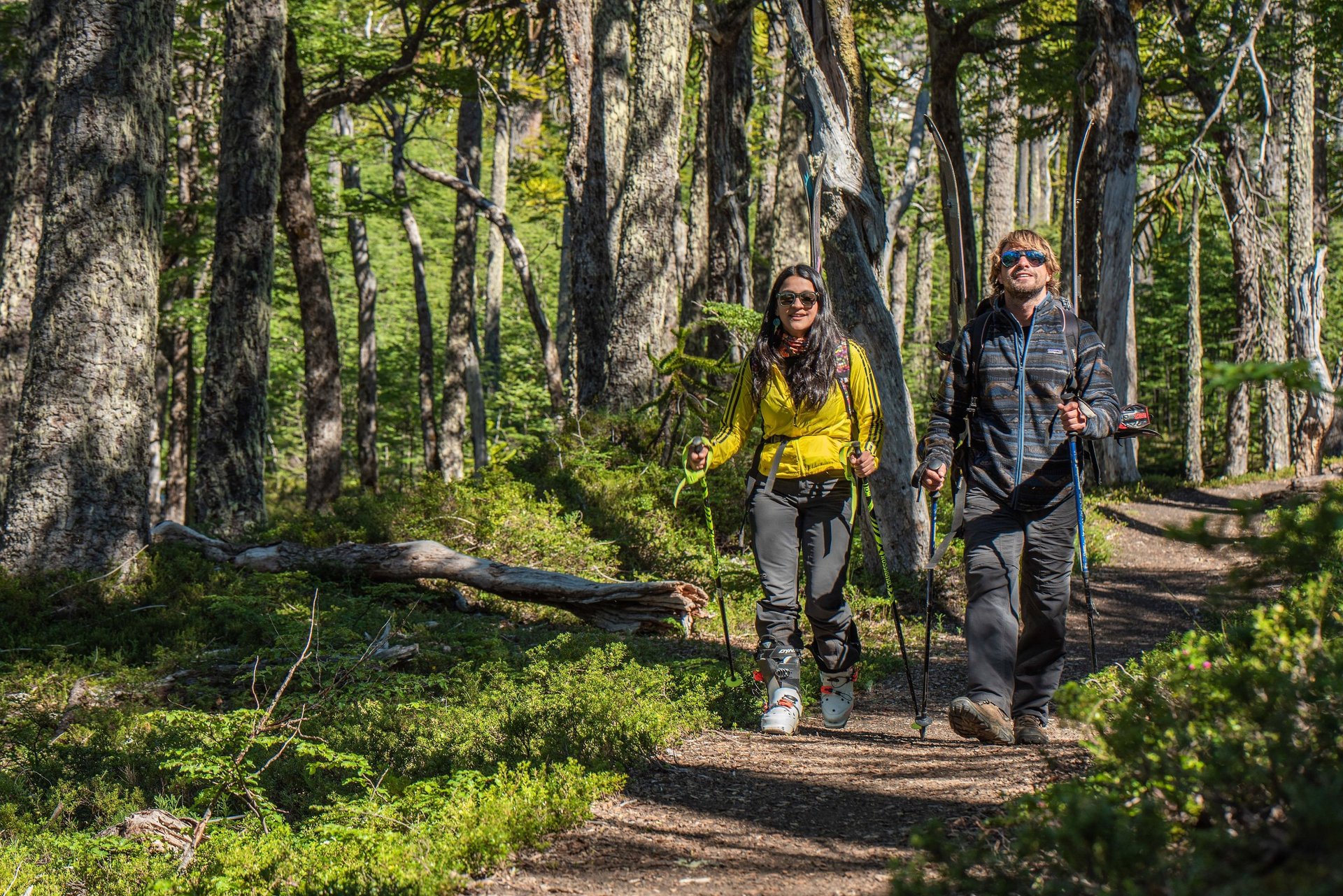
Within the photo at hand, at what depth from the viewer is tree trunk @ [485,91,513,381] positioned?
27047 mm

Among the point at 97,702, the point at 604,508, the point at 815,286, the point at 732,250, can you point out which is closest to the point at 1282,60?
the point at 732,250

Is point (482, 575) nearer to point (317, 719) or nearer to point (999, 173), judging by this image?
point (317, 719)

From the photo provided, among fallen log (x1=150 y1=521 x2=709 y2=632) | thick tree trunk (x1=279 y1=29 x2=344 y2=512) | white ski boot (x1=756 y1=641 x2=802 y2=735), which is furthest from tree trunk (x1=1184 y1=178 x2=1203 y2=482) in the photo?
white ski boot (x1=756 y1=641 x2=802 y2=735)

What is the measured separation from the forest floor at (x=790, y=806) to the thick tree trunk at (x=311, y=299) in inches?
449

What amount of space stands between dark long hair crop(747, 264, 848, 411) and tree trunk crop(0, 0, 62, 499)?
8933mm

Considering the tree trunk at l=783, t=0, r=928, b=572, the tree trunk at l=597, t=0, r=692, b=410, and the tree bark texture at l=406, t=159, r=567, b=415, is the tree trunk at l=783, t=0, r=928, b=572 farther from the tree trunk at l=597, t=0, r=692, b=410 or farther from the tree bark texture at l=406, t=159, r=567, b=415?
the tree bark texture at l=406, t=159, r=567, b=415

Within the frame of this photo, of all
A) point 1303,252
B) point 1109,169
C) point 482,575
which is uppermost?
point 1109,169

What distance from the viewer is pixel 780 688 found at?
Result: 19.2 ft

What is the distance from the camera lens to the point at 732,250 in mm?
15430

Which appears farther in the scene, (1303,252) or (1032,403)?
(1303,252)

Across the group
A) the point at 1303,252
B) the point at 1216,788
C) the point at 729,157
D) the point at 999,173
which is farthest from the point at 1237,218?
the point at 1216,788

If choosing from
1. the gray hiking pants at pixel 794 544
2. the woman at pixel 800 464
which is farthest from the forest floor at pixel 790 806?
the gray hiking pants at pixel 794 544

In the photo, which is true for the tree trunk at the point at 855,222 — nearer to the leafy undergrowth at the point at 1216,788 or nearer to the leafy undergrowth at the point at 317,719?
the leafy undergrowth at the point at 317,719

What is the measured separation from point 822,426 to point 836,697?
5.08 feet
